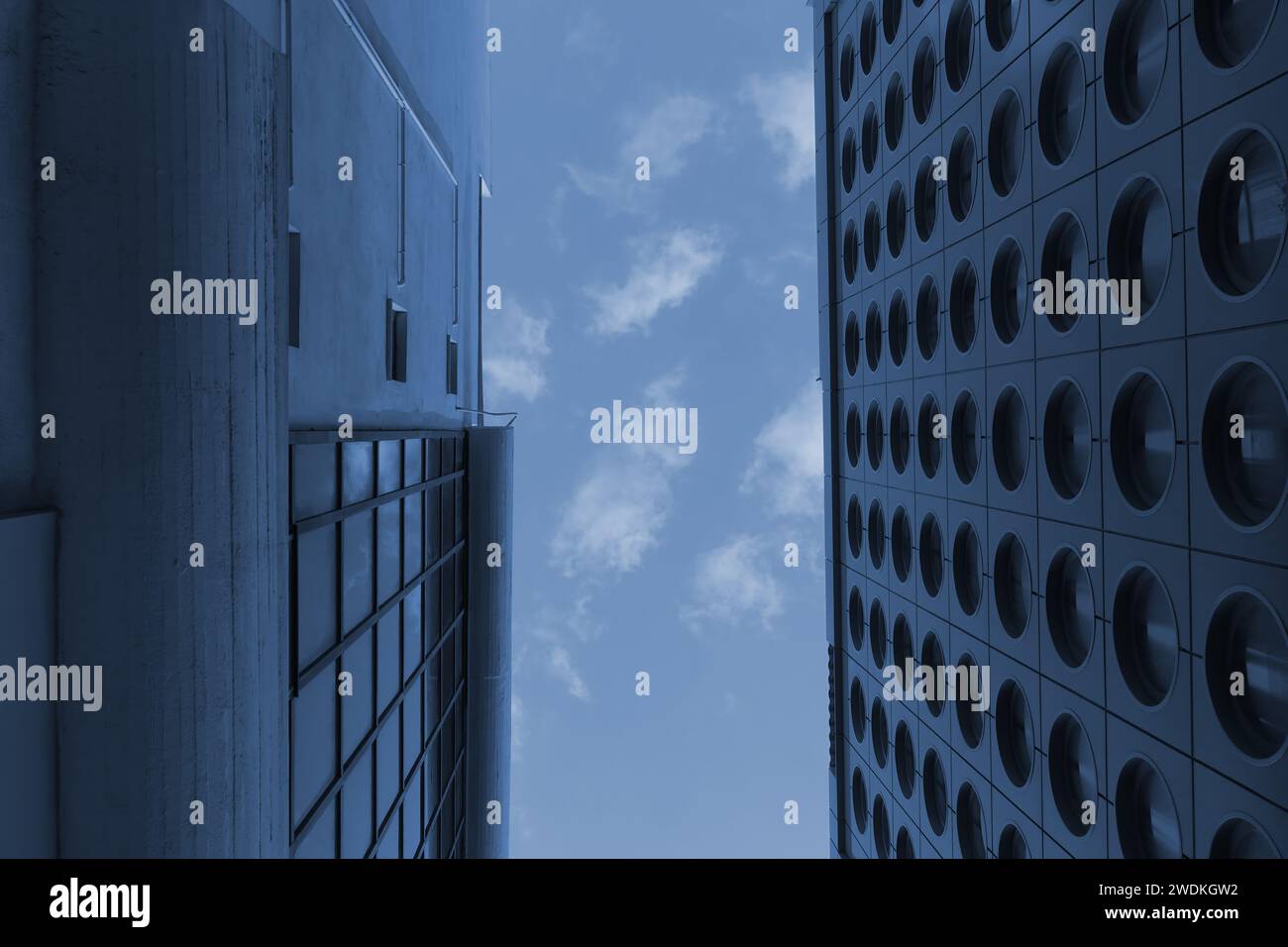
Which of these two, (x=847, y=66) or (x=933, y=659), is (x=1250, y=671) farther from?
(x=847, y=66)

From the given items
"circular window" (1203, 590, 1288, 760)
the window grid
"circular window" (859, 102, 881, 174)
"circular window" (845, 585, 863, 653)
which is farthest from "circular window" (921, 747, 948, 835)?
"circular window" (859, 102, 881, 174)

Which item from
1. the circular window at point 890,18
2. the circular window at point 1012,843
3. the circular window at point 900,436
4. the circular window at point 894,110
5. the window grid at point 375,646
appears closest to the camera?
the window grid at point 375,646

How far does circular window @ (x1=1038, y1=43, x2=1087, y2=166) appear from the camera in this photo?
15109 mm

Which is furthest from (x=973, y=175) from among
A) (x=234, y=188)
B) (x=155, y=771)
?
(x=155, y=771)

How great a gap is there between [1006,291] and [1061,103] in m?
4.20

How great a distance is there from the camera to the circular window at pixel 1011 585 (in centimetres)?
1783

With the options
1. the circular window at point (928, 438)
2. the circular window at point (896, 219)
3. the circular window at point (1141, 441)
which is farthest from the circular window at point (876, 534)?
the circular window at point (1141, 441)

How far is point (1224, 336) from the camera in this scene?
11.1 meters

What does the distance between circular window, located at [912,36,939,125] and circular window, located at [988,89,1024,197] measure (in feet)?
15.5

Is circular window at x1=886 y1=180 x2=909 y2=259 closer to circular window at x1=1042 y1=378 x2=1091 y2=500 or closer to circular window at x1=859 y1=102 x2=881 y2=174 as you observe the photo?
circular window at x1=859 y1=102 x2=881 y2=174

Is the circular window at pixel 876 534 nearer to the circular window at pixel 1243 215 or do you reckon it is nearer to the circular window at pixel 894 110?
the circular window at pixel 894 110

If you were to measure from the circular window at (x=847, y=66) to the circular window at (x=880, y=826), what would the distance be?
24.1 meters

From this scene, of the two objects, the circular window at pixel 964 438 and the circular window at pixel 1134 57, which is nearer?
the circular window at pixel 1134 57
